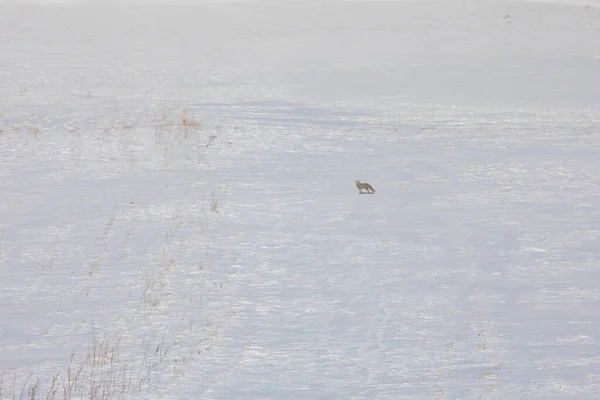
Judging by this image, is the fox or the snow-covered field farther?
the fox

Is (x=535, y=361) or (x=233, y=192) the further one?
(x=233, y=192)

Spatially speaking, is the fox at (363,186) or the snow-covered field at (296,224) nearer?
the snow-covered field at (296,224)

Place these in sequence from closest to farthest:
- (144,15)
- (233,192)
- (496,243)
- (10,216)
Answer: (496,243) → (10,216) → (233,192) → (144,15)

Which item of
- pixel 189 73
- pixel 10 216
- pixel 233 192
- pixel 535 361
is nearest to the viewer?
pixel 535 361

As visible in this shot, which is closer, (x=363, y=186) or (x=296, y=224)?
(x=296, y=224)

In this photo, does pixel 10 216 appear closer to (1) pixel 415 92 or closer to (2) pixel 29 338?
(2) pixel 29 338

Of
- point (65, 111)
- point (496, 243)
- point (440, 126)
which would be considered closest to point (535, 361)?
point (496, 243)

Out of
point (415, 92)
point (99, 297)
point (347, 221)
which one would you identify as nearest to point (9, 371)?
point (99, 297)

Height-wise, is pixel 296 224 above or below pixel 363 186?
below
